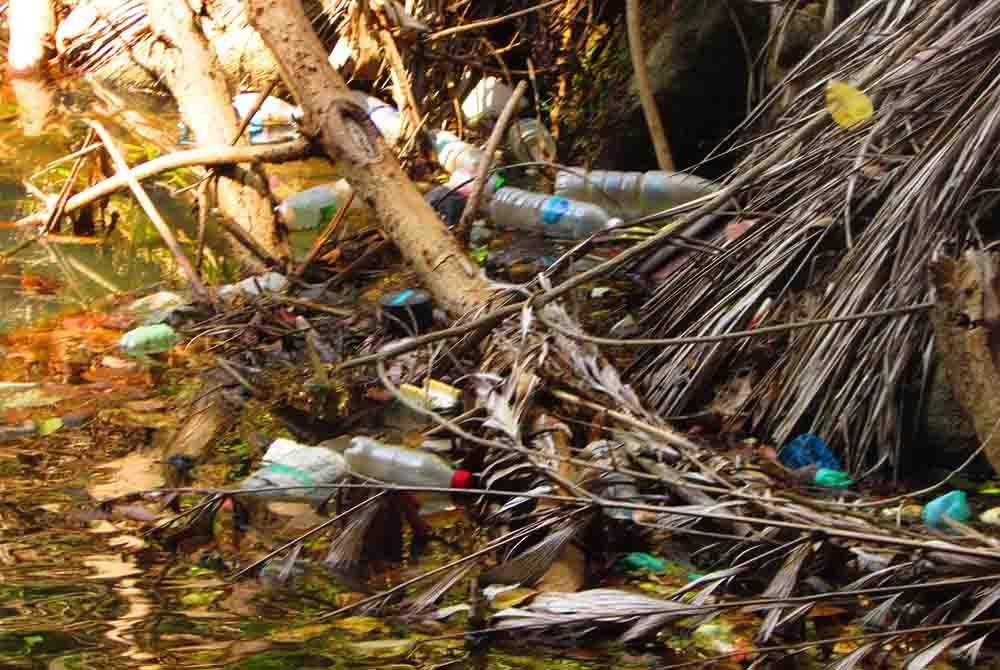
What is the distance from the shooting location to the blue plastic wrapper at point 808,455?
265 cm

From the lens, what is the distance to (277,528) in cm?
251

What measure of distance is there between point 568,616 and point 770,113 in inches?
113

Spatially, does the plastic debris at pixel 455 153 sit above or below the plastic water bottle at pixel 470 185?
above

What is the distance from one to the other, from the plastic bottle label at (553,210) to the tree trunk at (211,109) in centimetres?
91

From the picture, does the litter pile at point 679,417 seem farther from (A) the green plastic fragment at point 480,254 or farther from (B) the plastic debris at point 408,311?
(A) the green plastic fragment at point 480,254

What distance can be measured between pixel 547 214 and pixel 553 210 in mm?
29

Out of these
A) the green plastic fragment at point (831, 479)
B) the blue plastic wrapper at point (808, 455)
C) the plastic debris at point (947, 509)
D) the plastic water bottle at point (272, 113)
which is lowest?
the plastic debris at point (947, 509)

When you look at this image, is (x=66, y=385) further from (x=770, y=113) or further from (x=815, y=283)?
(x=770, y=113)

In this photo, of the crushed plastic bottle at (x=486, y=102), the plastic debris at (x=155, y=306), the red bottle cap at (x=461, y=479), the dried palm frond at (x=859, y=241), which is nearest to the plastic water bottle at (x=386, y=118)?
the crushed plastic bottle at (x=486, y=102)

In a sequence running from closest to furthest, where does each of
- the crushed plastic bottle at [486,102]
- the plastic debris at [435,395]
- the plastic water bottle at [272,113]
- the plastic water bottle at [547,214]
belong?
the plastic debris at [435,395] → the plastic water bottle at [547,214] → the crushed plastic bottle at [486,102] → the plastic water bottle at [272,113]

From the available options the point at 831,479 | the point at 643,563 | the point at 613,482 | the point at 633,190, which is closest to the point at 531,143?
the point at 633,190

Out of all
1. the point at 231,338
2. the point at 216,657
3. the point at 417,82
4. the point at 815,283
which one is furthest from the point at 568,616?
the point at 417,82

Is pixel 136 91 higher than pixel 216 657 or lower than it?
higher

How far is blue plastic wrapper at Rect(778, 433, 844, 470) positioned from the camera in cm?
265
